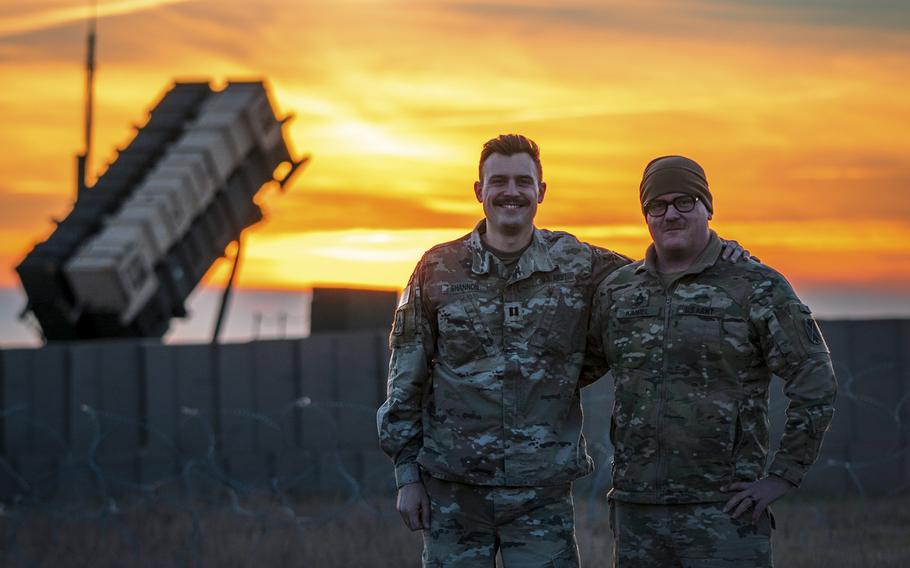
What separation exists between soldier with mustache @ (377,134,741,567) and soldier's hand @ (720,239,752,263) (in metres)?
0.02

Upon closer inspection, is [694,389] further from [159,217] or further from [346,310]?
[159,217]

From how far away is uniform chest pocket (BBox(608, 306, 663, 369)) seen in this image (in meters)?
4.30

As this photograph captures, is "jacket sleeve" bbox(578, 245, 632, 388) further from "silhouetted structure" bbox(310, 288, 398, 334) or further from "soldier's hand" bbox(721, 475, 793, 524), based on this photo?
"silhouetted structure" bbox(310, 288, 398, 334)

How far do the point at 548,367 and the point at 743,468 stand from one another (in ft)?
2.37

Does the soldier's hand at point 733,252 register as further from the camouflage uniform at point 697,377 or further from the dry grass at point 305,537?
the dry grass at point 305,537

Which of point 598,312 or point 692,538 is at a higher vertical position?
point 598,312

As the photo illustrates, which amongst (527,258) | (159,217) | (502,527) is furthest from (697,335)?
(159,217)

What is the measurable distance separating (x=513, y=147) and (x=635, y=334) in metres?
0.76

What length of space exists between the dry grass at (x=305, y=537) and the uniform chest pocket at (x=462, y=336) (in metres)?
3.74

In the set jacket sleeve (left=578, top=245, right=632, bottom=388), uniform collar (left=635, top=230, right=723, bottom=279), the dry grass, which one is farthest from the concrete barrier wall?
uniform collar (left=635, top=230, right=723, bottom=279)

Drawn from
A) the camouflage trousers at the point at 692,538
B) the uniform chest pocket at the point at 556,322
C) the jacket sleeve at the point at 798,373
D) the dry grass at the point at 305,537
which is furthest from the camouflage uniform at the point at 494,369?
the dry grass at the point at 305,537

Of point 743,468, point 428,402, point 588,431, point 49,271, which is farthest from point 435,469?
point 49,271

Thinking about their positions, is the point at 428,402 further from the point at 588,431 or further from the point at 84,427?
the point at 84,427

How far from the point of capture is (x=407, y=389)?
4.54 m
